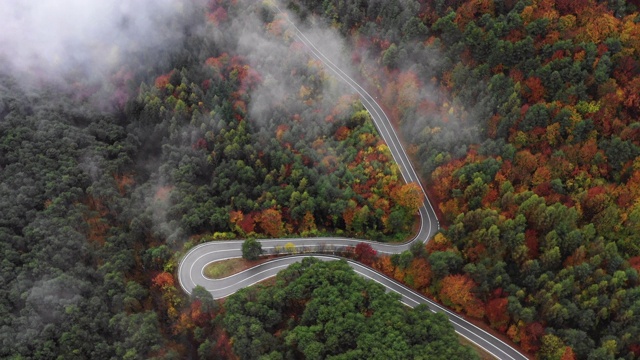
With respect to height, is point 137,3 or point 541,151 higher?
point 137,3

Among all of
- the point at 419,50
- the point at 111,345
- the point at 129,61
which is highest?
the point at 419,50

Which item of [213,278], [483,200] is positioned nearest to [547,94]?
[483,200]

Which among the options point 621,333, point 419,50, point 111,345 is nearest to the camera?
point 621,333

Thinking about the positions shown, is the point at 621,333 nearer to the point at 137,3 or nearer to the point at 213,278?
the point at 213,278

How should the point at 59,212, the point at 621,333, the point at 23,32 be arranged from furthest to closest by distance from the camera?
the point at 23,32 < the point at 59,212 < the point at 621,333

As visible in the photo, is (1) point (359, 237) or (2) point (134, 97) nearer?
(1) point (359, 237)

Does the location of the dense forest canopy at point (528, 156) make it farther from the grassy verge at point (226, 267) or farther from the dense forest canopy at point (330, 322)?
the grassy verge at point (226, 267)

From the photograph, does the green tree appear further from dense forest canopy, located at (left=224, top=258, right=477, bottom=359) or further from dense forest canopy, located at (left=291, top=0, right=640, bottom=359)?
dense forest canopy, located at (left=291, top=0, right=640, bottom=359)

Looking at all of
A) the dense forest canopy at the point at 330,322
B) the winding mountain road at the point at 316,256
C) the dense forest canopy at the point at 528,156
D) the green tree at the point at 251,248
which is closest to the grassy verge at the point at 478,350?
the winding mountain road at the point at 316,256
